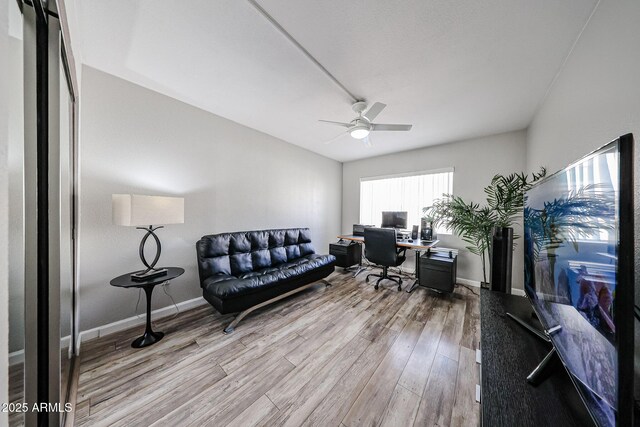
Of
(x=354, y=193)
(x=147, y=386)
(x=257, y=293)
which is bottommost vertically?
(x=147, y=386)

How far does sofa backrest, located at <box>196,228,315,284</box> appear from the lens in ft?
7.72

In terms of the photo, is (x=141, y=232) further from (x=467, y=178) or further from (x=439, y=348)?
(x=467, y=178)

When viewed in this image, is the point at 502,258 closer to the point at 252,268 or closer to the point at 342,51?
the point at 342,51

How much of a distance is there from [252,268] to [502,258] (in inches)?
105

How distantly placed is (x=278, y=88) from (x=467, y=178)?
328cm

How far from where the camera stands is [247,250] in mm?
2744

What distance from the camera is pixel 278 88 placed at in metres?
2.08

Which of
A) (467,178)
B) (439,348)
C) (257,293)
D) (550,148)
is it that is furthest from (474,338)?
(467,178)

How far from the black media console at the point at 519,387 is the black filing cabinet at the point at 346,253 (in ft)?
9.15

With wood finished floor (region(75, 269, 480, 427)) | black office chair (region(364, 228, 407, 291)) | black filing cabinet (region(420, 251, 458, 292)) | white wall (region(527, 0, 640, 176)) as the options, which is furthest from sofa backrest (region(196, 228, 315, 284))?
white wall (region(527, 0, 640, 176))

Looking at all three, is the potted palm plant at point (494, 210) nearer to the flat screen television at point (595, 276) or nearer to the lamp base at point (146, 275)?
the flat screen television at point (595, 276)

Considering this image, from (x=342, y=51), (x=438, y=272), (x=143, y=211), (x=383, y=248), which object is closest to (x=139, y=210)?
(x=143, y=211)

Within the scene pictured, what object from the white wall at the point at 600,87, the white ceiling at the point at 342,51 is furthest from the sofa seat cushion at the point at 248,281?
the white wall at the point at 600,87

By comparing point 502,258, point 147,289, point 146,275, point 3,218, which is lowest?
point 147,289
